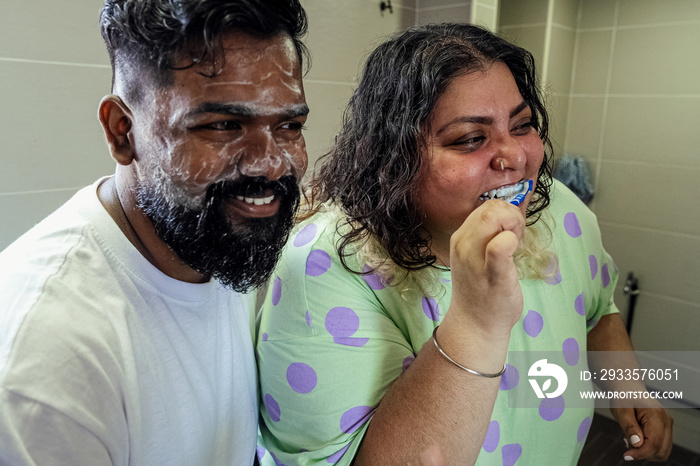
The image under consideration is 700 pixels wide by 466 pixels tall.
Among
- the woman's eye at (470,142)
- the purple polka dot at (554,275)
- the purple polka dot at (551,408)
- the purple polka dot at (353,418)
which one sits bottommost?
the purple polka dot at (551,408)

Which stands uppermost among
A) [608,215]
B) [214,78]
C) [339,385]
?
[214,78]

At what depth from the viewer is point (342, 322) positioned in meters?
0.68

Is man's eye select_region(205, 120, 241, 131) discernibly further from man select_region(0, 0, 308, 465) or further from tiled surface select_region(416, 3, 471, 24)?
tiled surface select_region(416, 3, 471, 24)

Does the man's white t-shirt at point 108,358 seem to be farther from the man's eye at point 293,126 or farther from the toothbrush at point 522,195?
the toothbrush at point 522,195

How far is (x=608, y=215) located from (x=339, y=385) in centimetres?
161

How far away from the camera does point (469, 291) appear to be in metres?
0.61

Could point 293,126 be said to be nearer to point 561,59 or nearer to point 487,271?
point 487,271

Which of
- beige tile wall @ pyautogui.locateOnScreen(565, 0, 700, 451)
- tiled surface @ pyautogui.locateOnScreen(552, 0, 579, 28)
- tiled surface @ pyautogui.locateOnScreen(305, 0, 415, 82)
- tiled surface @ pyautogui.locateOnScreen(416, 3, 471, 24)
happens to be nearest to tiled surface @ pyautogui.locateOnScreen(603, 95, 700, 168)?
beige tile wall @ pyautogui.locateOnScreen(565, 0, 700, 451)

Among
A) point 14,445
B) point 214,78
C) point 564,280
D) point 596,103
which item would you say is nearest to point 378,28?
point 596,103

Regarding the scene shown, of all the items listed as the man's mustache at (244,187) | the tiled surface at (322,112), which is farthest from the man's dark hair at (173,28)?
the tiled surface at (322,112)

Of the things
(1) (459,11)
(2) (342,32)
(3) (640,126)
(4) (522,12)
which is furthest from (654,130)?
(2) (342,32)

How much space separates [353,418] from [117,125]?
1.44 feet

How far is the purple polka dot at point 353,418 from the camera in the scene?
0.65 m

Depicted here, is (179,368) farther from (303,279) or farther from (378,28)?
(378,28)
